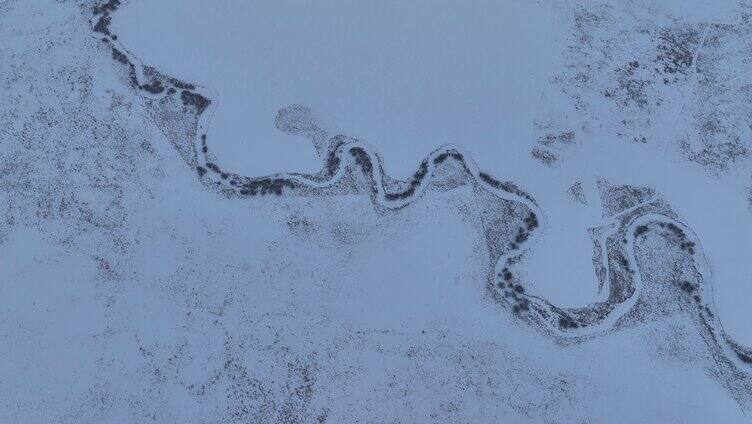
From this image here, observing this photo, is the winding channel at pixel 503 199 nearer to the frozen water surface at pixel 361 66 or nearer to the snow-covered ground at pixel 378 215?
the snow-covered ground at pixel 378 215

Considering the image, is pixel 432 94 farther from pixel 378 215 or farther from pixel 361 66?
pixel 378 215

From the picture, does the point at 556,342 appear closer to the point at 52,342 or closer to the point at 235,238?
the point at 235,238

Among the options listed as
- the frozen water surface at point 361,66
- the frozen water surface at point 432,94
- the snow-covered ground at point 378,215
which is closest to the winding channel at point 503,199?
the snow-covered ground at point 378,215

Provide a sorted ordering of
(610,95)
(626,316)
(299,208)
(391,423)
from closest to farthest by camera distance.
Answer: (391,423) < (626,316) < (299,208) < (610,95)

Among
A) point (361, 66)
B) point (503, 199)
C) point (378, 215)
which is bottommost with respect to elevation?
point (378, 215)

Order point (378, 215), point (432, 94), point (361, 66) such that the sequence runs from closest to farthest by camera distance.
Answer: point (378, 215) < point (432, 94) < point (361, 66)

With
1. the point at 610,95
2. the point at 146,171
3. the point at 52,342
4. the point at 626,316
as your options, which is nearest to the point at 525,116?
the point at 610,95

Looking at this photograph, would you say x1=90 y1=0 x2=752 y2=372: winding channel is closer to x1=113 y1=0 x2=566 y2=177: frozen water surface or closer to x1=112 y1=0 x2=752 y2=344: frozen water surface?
x1=112 y1=0 x2=752 y2=344: frozen water surface

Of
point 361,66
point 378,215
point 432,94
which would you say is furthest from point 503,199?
point 361,66
